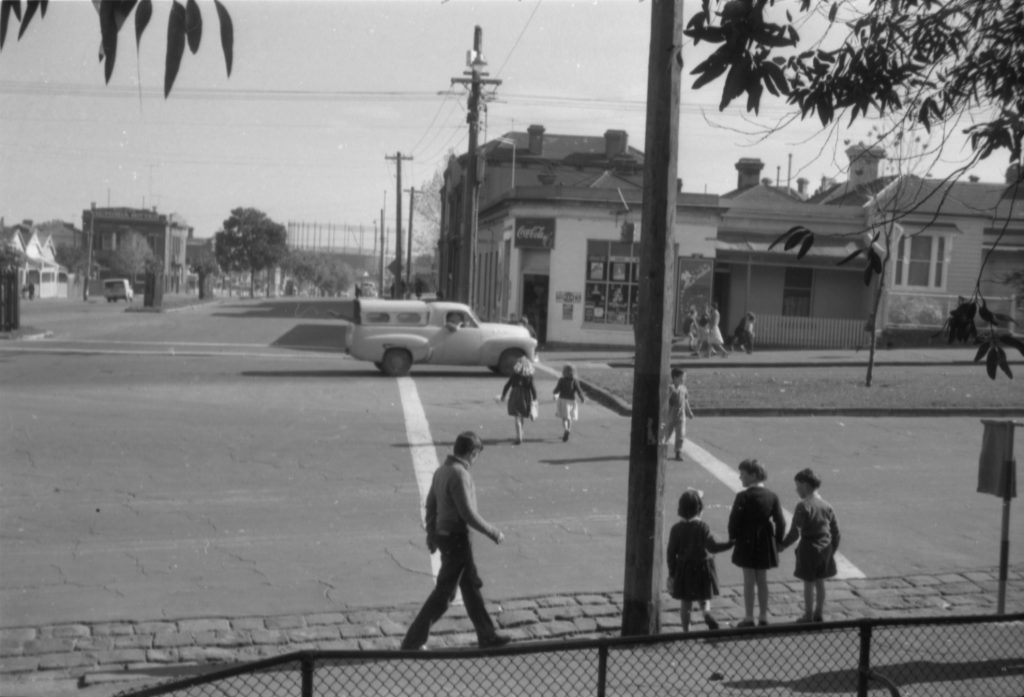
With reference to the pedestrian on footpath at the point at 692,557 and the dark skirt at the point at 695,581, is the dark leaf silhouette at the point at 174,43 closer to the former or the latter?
the pedestrian on footpath at the point at 692,557

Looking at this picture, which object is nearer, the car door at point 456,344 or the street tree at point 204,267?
the car door at point 456,344

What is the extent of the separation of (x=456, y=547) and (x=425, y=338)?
18389 millimetres

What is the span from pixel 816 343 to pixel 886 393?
15330 millimetres

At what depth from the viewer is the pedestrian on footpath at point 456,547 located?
8406 mm

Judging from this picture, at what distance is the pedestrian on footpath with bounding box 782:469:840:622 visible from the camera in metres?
9.11

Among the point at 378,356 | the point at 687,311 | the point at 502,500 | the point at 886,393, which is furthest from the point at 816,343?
the point at 502,500

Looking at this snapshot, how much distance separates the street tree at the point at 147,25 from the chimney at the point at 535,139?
56.1 m

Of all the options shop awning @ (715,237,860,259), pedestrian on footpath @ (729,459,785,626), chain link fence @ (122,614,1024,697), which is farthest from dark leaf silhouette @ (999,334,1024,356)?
shop awning @ (715,237,860,259)

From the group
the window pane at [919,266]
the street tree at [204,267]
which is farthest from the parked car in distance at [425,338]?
the street tree at [204,267]

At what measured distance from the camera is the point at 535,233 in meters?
37.3

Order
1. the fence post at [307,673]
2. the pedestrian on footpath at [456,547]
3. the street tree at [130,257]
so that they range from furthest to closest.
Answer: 1. the street tree at [130,257]
2. the pedestrian on footpath at [456,547]
3. the fence post at [307,673]

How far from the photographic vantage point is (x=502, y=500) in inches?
529

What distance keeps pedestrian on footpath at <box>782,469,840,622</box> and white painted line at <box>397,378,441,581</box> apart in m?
3.32

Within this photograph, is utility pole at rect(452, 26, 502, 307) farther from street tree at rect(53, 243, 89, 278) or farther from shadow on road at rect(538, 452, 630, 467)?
street tree at rect(53, 243, 89, 278)
